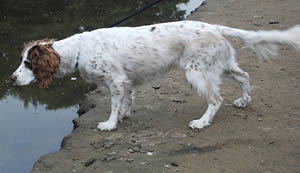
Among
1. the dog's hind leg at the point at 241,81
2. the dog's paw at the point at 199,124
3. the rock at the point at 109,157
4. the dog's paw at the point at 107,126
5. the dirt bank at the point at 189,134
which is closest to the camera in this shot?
the dirt bank at the point at 189,134

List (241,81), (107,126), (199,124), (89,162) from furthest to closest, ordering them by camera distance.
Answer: (241,81) → (107,126) → (199,124) → (89,162)

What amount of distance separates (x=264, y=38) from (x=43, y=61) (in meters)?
2.43

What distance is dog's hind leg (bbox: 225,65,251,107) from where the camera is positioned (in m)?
4.79

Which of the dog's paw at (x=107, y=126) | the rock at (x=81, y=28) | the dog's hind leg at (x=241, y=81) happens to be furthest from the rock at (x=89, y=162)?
the rock at (x=81, y=28)

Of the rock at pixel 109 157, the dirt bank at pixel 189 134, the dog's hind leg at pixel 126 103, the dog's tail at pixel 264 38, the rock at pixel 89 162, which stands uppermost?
the dog's tail at pixel 264 38

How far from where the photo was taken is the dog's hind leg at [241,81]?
479 cm

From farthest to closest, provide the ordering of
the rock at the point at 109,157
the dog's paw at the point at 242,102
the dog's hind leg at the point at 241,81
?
the dog's paw at the point at 242,102
the dog's hind leg at the point at 241,81
the rock at the point at 109,157

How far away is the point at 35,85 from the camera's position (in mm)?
6371

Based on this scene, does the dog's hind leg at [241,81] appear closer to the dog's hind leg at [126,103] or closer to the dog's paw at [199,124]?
the dog's paw at [199,124]

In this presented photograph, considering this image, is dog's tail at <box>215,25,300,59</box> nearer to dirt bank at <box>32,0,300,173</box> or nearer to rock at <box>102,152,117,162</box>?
dirt bank at <box>32,0,300,173</box>

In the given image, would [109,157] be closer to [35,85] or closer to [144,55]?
[144,55]

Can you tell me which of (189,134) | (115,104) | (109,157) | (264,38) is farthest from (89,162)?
(264,38)

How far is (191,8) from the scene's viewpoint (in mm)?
11352

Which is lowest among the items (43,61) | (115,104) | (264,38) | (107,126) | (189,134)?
(189,134)
